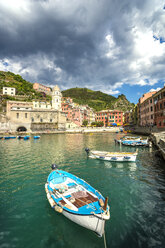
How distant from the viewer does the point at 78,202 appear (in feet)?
21.0

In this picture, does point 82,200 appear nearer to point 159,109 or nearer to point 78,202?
point 78,202

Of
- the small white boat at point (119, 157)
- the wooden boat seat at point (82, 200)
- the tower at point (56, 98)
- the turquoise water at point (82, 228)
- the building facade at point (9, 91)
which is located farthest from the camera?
the tower at point (56, 98)

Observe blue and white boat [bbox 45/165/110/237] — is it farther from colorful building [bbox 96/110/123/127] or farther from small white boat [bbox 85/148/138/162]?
colorful building [bbox 96/110/123/127]

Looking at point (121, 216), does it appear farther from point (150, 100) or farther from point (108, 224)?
point (150, 100)

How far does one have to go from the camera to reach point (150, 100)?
171ft

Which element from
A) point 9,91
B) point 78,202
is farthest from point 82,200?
point 9,91

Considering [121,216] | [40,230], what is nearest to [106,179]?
[121,216]

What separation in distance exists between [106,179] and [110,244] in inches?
258

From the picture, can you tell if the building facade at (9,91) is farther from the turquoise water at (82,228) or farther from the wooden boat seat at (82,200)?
the wooden boat seat at (82,200)

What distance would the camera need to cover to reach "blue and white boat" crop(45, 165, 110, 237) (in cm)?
499

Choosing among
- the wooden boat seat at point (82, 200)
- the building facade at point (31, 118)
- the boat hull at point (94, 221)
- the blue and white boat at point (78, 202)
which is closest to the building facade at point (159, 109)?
the blue and white boat at point (78, 202)

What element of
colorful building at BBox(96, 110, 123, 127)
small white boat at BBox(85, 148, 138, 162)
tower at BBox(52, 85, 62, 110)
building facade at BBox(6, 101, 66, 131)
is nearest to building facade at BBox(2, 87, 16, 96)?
building facade at BBox(6, 101, 66, 131)

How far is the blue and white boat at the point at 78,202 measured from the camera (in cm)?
499

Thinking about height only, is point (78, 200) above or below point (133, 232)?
above
